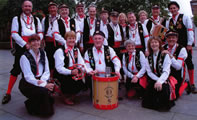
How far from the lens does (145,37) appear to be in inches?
174

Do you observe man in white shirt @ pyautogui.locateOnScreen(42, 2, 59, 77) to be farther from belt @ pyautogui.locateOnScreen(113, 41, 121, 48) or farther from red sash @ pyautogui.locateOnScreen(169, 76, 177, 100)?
red sash @ pyautogui.locateOnScreen(169, 76, 177, 100)

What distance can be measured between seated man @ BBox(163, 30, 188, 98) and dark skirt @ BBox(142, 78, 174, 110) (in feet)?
1.83

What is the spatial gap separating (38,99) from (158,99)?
6.62 ft

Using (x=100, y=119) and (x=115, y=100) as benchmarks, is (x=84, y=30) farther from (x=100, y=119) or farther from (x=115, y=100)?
(x=100, y=119)

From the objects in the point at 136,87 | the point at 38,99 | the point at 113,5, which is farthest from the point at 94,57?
the point at 113,5

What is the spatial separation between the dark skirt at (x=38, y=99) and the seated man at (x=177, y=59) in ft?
7.94

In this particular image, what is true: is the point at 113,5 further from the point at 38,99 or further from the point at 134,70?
the point at 38,99

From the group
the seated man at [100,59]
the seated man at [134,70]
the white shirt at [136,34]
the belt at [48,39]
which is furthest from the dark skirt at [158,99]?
the belt at [48,39]

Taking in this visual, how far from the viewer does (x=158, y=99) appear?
10.6ft

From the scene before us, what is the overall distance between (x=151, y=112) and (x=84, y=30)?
8.31 feet

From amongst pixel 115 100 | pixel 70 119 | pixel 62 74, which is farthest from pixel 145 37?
pixel 70 119

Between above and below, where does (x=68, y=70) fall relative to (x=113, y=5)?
below

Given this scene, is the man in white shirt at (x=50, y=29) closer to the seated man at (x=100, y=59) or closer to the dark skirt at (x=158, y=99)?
the seated man at (x=100, y=59)

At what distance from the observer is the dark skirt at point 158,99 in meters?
3.18
